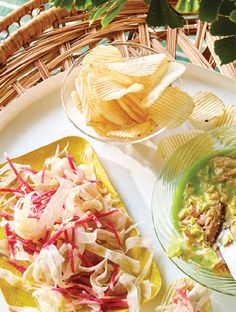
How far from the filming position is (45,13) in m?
1.35

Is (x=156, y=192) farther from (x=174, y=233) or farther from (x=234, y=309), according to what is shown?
(x=234, y=309)

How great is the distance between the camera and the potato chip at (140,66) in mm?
1100

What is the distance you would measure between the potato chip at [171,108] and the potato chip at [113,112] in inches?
1.9

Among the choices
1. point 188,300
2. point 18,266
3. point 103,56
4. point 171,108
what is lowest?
point 188,300

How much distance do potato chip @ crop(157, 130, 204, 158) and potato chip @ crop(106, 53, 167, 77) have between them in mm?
131

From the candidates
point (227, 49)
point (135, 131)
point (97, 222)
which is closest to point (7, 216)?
point (97, 222)

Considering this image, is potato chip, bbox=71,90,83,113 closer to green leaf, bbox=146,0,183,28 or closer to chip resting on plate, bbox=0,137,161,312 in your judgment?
chip resting on plate, bbox=0,137,161,312

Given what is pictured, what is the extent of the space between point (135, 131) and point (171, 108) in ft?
0.26

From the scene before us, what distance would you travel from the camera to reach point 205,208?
102cm

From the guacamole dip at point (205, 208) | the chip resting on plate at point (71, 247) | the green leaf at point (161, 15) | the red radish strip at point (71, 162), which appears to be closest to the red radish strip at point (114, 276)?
the chip resting on plate at point (71, 247)

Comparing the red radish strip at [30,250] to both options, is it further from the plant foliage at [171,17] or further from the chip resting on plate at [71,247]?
the plant foliage at [171,17]

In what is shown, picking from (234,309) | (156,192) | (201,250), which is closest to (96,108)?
(156,192)

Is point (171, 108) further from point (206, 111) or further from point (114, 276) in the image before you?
point (114, 276)

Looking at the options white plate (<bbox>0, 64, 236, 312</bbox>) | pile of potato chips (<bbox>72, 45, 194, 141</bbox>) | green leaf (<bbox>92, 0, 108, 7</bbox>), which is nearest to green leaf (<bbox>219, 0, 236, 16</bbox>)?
green leaf (<bbox>92, 0, 108, 7</bbox>)
